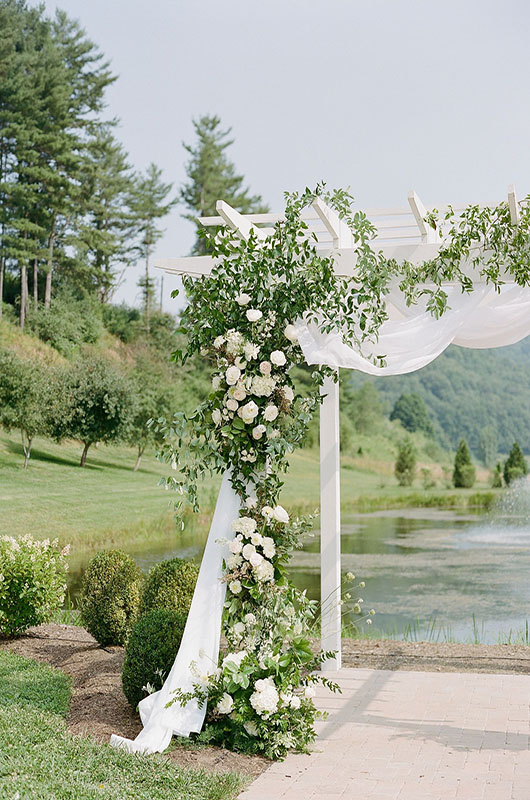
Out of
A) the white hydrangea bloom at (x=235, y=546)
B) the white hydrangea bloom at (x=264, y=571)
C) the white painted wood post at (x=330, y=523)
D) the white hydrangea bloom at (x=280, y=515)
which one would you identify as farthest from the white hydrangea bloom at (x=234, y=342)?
the white painted wood post at (x=330, y=523)

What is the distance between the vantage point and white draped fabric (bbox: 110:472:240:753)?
13.1ft

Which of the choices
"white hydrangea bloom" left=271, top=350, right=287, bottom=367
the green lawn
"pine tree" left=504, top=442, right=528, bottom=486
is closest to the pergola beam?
"white hydrangea bloom" left=271, top=350, right=287, bottom=367

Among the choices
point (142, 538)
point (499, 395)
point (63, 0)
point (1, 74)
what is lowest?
point (142, 538)

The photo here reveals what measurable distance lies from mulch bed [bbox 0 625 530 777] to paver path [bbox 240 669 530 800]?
0.87 feet

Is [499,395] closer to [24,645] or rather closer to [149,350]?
[149,350]

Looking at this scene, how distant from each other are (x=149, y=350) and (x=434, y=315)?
11.9 m

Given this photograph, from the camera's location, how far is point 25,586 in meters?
6.19

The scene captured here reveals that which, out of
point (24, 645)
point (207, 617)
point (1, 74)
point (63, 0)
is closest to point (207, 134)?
point (63, 0)

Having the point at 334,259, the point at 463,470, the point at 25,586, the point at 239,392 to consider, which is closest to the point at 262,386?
the point at 239,392

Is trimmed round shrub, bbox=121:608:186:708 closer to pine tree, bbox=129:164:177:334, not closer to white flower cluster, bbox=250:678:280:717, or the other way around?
white flower cluster, bbox=250:678:280:717

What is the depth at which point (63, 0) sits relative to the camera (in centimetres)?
1630

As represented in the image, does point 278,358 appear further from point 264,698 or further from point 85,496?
point 85,496

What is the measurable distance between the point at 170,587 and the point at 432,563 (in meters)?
12.2

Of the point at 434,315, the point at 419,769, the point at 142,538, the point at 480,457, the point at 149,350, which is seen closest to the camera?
the point at 419,769
